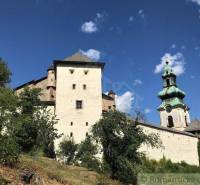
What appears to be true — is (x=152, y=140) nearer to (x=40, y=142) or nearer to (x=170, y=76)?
(x=40, y=142)

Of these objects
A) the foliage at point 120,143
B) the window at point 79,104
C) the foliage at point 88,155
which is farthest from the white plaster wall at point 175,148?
the foliage at point 120,143

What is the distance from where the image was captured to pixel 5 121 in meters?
26.9

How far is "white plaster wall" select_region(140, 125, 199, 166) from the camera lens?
197 ft

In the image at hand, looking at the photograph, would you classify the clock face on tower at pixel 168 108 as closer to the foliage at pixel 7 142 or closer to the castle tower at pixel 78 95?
the castle tower at pixel 78 95

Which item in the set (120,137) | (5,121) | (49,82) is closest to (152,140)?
(120,137)

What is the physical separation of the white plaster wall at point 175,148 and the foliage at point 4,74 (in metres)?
23.3

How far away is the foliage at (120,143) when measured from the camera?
35.2 m

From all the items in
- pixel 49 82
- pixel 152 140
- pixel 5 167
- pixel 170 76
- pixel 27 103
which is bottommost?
pixel 5 167

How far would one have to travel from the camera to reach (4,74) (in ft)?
152

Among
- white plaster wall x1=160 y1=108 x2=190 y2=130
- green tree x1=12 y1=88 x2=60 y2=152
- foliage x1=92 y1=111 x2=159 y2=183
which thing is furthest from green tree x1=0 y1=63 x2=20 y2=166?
white plaster wall x1=160 y1=108 x2=190 y2=130

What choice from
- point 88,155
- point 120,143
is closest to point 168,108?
point 88,155

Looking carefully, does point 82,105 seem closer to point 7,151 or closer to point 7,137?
point 7,137

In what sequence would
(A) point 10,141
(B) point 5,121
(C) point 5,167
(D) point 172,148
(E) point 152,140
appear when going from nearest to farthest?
(A) point 10,141, (C) point 5,167, (B) point 5,121, (E) point 152,140, (D) point 172,148

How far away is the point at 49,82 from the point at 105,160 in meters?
31.6
